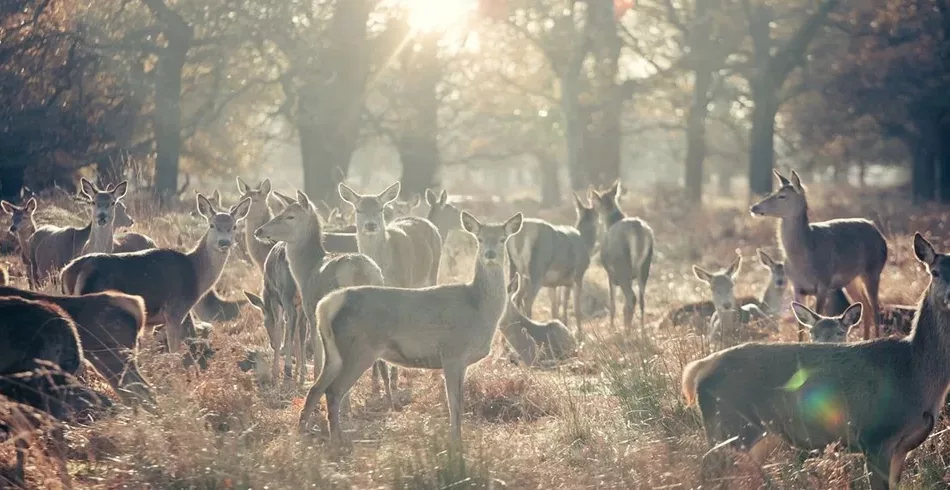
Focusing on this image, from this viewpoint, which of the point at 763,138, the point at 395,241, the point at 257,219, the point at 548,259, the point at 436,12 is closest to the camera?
the point at 395,241

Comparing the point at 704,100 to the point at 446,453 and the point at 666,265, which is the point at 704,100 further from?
the point at 446,453

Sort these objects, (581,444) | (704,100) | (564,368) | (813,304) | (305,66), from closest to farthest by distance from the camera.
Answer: (581,444) < (564,368) < (813,304) < (305,66) < (704,100)

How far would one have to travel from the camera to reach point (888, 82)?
33.4 metres

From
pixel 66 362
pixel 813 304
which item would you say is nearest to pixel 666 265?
pixel 813 304

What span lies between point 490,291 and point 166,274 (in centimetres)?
384

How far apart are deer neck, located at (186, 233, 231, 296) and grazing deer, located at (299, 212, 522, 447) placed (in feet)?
11.8

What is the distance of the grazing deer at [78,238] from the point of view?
537 inches

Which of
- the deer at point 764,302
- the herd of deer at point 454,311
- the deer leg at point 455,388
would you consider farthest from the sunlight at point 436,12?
the deer leg at point 455,388

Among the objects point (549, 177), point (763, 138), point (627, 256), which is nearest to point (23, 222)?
point (627, 256)

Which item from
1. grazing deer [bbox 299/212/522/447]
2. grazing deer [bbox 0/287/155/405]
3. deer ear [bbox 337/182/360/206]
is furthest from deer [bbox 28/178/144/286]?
grazing deer [bbox 299/212/522/447]

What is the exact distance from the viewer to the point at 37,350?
24.6 ft

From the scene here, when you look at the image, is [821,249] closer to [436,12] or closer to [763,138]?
[436,12]

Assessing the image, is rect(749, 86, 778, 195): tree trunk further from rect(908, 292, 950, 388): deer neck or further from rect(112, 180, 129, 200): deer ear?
rect(908, 292, 950, 388): deer neck

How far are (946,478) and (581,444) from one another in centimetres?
253
